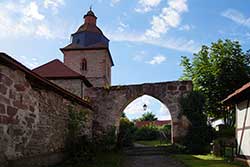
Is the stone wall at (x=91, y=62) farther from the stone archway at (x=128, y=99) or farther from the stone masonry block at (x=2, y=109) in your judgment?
the stone masonry block at (x=2, y=109)

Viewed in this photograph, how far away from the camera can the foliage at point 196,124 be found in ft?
49.0

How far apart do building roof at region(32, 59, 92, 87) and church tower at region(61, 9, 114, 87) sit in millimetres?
10238

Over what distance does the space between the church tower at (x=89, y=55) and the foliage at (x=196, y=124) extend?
16.1m

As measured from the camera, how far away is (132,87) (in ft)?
55.2

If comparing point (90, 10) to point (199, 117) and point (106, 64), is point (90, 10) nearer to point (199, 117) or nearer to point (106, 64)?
point (106, 64)

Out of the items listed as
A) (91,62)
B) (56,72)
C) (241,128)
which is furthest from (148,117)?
(241,128)

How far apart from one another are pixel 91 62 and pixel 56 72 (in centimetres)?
1182

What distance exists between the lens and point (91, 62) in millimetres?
31750

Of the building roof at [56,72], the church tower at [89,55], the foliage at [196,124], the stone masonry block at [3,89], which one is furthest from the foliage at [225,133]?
the church tower at [89,55]

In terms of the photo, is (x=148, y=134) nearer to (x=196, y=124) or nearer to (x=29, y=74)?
(x=196, y=124)

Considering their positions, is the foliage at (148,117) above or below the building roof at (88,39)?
below

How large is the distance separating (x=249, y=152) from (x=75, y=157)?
512cm

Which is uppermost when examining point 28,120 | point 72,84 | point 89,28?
point 89,28

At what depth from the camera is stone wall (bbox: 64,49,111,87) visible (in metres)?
31.5
